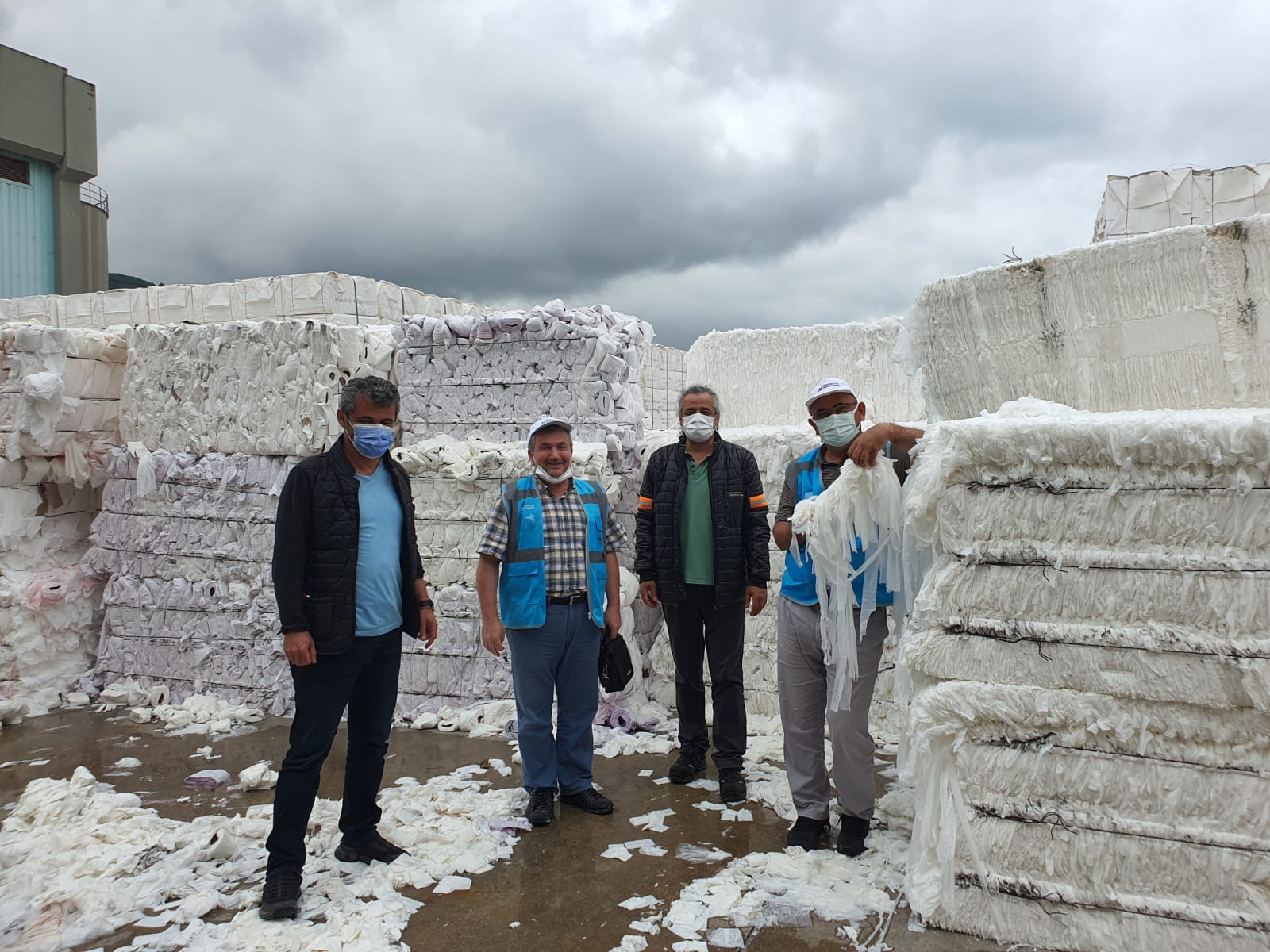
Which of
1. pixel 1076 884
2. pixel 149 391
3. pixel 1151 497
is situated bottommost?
pixel 1076 884

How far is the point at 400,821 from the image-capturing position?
A: 361 centimetres

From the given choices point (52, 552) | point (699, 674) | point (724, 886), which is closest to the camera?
point (724, 886)

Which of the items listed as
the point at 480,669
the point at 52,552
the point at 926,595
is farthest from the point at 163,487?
the point at 926,595

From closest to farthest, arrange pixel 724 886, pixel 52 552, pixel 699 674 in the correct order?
pixel 724 886, pixel 699 674, pixel 52 552

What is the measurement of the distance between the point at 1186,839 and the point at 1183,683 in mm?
465

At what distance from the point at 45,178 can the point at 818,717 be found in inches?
902

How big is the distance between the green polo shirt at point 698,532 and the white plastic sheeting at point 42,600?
4.63 meters

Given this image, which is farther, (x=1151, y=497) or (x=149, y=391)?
(x=149, y=391)

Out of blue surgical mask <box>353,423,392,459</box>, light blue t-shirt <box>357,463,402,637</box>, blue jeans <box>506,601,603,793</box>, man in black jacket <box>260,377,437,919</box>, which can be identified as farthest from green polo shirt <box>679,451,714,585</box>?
blue surgical mask <box>353,423,392,459</box>

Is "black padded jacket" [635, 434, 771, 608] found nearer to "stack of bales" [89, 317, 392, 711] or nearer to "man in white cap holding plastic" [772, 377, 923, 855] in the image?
"man in white cap holding plastic" [772, 377, 923, 855]

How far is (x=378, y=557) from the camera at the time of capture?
3117mm

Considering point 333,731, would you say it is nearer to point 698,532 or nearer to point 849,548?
point 698,532

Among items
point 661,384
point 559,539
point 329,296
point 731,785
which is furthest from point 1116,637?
point 661,384

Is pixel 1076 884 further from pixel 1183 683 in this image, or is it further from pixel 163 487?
pixel 163 487
